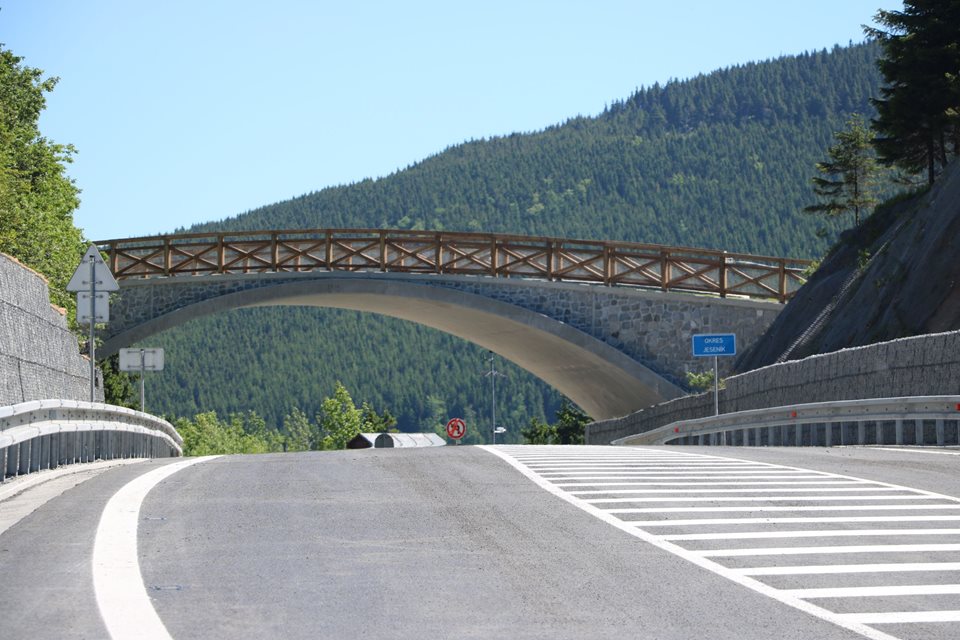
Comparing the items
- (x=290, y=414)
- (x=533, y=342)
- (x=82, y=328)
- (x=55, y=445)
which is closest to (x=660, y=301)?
(x=533, y=342)

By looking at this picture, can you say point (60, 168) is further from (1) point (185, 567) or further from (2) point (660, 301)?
(1) point (185, 567)

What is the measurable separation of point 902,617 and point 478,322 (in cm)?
4302

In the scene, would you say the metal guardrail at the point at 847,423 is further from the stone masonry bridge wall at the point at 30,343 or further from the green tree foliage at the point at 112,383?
the green tree foliage at the point at 112,383

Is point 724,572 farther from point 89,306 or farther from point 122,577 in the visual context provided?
point 89,306

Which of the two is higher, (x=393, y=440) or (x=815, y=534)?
(x=815, y=534)

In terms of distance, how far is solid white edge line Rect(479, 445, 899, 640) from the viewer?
5952 millimetres

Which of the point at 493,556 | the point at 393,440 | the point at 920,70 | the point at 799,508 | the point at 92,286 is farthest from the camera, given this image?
the point at 393,440

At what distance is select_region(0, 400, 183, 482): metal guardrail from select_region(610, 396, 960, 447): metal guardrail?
35.3 ft

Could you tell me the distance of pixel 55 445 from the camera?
1434 cm

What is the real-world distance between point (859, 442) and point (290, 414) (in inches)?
6948

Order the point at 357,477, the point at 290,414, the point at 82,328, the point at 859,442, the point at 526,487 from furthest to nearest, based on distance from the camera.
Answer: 1. the point at 290,414
2. the point at 82,328
3. the point at 859,442
4. the point at 357,477
5. the point at 526,487

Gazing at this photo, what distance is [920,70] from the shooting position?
3234 cm

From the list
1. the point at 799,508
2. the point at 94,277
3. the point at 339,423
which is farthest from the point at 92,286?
the point at 339,423

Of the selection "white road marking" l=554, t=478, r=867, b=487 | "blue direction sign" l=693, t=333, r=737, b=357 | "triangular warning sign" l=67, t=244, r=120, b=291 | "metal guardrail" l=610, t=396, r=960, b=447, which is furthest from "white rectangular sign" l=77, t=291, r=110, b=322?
"blue direction sign" l=693, t=333, r=737, b=357
